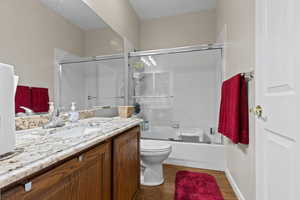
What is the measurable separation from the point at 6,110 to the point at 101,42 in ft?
5.06

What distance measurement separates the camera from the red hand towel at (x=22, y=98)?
0.98 meters

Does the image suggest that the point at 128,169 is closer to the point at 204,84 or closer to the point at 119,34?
the point at 119,34

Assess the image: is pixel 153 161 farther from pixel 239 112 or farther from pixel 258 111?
pixel 258 111

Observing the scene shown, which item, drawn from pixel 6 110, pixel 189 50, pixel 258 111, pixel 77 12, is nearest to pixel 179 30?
pixel 189 50

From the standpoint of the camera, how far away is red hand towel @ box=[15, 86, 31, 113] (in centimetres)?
98

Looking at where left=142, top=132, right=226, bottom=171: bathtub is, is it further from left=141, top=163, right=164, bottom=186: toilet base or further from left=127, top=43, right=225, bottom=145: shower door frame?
left=141, top=163, right=164, bottom=186: toilet base

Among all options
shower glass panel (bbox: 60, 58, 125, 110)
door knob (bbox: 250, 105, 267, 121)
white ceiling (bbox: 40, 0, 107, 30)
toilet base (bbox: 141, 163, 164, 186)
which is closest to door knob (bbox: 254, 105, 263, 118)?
door knob (bbox: 250, 105, 267, 121)

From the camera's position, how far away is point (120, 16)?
7.89 feet

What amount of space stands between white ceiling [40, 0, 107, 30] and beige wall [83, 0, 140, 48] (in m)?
0.09

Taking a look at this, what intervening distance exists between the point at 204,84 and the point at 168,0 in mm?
1590

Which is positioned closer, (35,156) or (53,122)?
(35,156)

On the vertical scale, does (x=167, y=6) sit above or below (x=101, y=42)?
above

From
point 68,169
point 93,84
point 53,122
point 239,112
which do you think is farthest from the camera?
point 93,84

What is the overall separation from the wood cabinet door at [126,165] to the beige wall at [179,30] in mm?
2206
